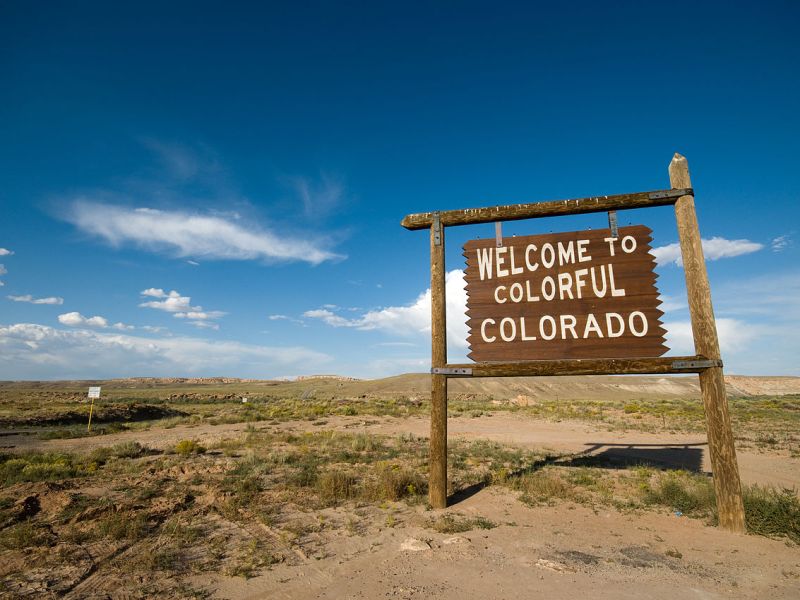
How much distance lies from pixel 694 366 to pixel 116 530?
8.45 meters

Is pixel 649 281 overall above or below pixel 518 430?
above

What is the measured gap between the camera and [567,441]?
15266 millimetres

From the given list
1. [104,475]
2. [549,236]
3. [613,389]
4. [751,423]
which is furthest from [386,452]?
[613,389]

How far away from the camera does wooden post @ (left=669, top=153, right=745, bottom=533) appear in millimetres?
5621

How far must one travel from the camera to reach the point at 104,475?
9.19m

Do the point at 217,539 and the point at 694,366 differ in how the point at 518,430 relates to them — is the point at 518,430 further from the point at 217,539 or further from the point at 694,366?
the point at 217,539

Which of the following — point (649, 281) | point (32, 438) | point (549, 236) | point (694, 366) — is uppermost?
point (549, 236)

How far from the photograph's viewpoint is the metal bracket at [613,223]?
663 cm

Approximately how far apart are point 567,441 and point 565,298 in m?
10.8

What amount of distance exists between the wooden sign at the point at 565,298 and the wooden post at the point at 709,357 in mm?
483

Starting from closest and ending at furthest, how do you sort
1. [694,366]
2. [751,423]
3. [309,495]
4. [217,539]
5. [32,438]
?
[217,539], [694,366], [309,495], [32,438], [751,423]

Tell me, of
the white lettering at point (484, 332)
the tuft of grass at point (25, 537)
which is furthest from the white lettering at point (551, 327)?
the tuft of grass at point (25, 537)

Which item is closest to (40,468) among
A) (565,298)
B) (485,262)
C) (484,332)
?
(484,332)

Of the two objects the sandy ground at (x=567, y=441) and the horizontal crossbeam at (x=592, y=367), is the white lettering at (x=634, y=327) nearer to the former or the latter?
the horizontal crossbeam at (x=592, y=367)
